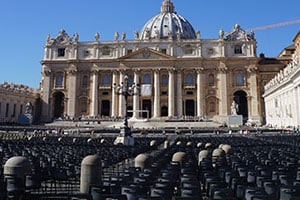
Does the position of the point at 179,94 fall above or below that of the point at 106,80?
below

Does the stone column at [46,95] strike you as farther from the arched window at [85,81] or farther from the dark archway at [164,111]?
the dark archway at [164,111]

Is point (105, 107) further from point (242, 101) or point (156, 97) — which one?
point (242, 101)

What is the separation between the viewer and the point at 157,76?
2773 inches

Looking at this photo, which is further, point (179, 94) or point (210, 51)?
point (210, 51)

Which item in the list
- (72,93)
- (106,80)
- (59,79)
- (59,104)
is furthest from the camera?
(59,104)

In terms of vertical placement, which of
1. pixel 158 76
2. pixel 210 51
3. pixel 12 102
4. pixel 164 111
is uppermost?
pixel 210 51

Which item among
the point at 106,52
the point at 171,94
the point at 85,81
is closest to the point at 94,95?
the point at 85,81

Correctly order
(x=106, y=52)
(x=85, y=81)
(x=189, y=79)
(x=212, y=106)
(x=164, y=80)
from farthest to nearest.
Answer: (x=85, y=81) < (x=106, y=52) < (x=164, y=80) < (x=189, y=79) < (x=212, y=106)

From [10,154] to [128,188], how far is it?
8.64 m

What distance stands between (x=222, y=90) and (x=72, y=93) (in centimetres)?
3618

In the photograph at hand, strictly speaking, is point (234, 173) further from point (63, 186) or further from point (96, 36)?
point (96, 36)

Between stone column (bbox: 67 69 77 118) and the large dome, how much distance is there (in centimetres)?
3018

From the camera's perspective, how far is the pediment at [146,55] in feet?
230

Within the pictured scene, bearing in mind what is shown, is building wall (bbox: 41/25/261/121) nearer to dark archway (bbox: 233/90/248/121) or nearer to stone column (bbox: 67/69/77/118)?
stone column (bbox: 67/69/77/118)
